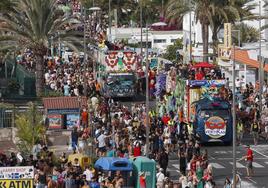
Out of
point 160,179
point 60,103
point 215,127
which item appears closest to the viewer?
point 160,179

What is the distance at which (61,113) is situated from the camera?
5125 centimetres

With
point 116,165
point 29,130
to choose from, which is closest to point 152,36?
point 29,130

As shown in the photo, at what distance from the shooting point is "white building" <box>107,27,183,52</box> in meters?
114

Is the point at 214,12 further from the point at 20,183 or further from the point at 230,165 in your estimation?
the point at 20,183

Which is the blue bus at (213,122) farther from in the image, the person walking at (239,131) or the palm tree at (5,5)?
the palm tree at (5,5)

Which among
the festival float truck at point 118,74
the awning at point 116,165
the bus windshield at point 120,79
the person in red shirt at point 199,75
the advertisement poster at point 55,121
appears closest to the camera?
the awning at point 116,165

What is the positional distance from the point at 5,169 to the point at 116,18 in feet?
315

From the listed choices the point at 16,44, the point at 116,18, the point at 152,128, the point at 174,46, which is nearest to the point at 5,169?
the point at 152,128

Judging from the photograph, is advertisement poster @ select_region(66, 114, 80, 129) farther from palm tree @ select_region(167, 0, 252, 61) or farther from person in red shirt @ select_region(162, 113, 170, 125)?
palm tree @ select_region(167, 0, 252, 61)

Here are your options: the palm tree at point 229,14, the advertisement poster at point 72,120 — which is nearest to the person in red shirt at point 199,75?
the advertisement poster at point 72,120

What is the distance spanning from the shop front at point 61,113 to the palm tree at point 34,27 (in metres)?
8.55

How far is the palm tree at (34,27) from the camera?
59.9m

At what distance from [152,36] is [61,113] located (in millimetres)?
68745

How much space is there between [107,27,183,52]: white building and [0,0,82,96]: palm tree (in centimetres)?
4864
